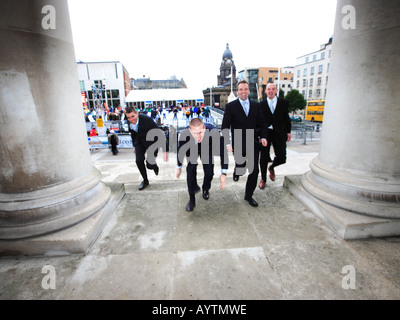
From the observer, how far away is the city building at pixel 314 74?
2411 inches

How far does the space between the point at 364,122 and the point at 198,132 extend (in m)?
2.17

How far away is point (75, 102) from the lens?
2.98 meters

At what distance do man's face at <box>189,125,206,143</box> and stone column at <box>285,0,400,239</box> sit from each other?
187 centimetres

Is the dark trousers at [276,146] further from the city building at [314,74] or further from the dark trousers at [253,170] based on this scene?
the city building at [314,74]

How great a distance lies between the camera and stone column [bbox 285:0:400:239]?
103 inches

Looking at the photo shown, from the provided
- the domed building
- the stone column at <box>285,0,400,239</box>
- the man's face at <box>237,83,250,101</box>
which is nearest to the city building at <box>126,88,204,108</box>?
the man's face at <box>237,83,250,101</box>

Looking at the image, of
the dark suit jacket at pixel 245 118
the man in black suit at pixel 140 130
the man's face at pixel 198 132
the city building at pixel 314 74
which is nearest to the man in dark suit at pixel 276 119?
the dark suit jacket at pixel 245 118

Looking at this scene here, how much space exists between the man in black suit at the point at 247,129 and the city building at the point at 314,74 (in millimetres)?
66796

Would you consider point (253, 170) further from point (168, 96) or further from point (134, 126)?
point (168, 96)

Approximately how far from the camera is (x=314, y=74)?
216 feet

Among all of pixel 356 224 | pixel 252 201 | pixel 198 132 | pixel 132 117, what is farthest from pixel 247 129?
Answer: pixel 132 117
